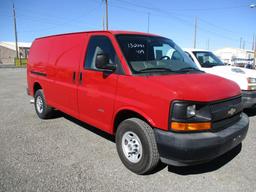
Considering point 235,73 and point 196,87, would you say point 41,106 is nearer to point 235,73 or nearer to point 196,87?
point 196,87

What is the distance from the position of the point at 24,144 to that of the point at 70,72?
5.40ft

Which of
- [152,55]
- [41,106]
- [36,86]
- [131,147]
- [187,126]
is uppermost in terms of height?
[152,55]

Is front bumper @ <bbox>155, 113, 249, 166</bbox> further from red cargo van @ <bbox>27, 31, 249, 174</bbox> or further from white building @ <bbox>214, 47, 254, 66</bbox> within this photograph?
white building @ <bbox>214, 47, 254, 66</bbox>

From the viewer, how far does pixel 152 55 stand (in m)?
4.02

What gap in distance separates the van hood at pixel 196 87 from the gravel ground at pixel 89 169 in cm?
116

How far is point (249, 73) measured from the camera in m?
6.53

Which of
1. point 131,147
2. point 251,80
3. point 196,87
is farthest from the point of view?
point 251,80

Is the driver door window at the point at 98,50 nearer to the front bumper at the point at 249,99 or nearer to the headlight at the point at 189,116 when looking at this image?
the headlight at the point at 189,116

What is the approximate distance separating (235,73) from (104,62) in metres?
4.38

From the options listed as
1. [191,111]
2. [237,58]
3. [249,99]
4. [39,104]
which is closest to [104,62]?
[191,111]

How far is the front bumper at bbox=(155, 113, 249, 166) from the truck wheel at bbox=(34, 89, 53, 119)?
12.6ft

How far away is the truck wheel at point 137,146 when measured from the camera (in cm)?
319

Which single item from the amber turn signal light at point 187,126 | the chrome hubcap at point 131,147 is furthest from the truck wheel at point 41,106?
the amber turn signal light at point 187,126

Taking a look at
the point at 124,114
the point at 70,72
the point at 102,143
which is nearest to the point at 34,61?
the point at 70,72
